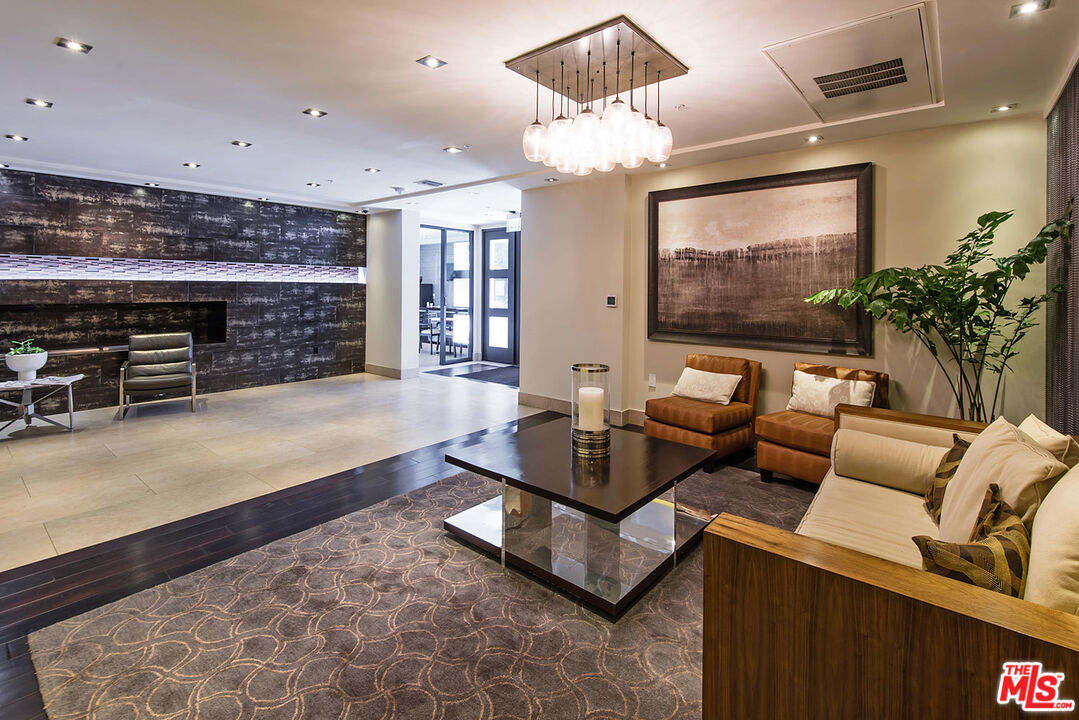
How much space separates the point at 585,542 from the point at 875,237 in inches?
135

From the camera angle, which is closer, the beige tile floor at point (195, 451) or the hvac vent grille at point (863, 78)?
the hvac vent grille at point (863, 78)

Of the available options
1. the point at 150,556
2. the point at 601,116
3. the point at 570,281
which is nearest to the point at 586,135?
the point at 601,116

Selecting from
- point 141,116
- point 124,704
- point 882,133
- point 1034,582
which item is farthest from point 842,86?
point 141,116

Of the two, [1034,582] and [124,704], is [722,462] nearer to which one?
[1034,582]

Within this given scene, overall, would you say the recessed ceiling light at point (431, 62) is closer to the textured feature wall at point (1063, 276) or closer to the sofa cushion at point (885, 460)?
the sofa cushion at point (885, 460)

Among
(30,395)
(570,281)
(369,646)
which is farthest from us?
(570,281)

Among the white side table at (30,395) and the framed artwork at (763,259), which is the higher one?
the framed artwork at (763,259)

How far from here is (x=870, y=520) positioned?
2.22 m

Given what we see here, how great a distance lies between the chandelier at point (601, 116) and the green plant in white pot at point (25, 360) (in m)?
5.38

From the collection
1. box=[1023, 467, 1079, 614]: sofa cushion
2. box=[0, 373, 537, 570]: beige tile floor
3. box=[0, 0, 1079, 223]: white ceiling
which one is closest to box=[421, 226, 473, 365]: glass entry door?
box=[0, 373, 537, 570]: beige tile floor

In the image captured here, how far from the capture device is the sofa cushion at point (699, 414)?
417 cm

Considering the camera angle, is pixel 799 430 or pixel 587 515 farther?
pixel 799 430

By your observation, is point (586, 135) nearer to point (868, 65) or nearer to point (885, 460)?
point (868, 65)

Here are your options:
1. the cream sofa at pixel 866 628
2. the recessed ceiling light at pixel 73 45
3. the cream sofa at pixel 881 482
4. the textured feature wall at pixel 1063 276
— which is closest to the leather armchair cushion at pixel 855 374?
the textured feature wall at pixel 1063 276
